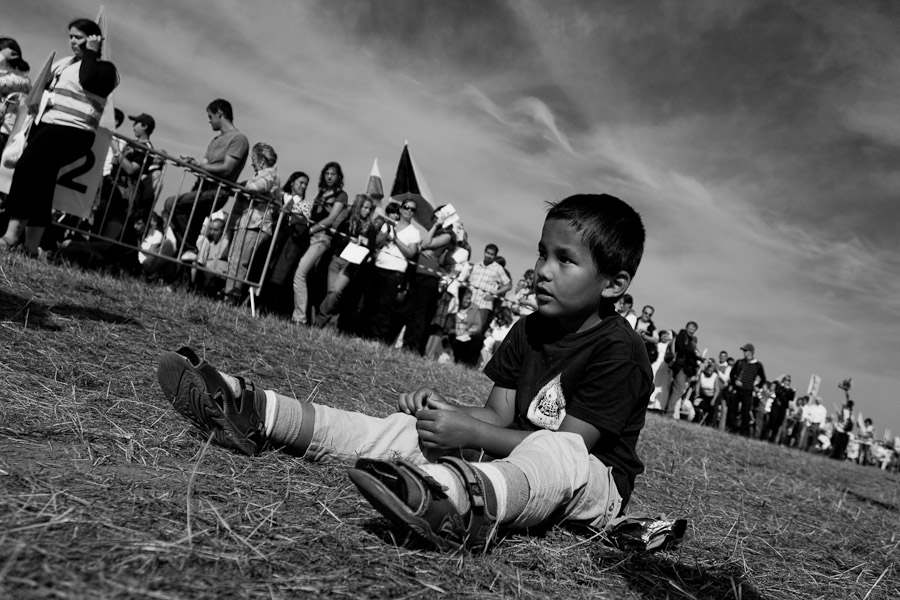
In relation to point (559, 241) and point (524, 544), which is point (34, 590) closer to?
point (524, 544)

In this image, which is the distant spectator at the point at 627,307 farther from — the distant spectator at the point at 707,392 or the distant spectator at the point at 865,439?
the distant spectator at the point at 865,439

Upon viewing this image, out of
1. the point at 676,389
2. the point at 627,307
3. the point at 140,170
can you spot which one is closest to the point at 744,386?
the point at 676,389

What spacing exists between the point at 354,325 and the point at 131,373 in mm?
5718

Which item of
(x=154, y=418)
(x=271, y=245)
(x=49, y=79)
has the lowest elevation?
(x=154, y=418)

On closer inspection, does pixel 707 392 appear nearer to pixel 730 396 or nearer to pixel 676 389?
pixel 730 396

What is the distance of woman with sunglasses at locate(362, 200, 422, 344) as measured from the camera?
884 centimetres

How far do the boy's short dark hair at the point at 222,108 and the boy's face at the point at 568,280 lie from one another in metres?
5.65

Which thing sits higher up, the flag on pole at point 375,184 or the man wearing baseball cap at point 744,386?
the flag on pole at point 375,184

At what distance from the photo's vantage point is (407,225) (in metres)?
9.02

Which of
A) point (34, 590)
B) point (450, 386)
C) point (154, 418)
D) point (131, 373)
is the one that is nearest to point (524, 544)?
point (34, 590)

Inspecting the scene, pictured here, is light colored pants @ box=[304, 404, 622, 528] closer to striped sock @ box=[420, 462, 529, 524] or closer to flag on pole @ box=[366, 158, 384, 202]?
striped sock @ box=[420, 462, 529, 524]

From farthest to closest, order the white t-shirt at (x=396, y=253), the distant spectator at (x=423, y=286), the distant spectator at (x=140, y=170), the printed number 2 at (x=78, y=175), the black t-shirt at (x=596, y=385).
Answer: the distant spectator at (x=423, y=286)
the white t-shirt at (x=396, y=253)
the distant spectator at (x=140, y=170)
the printed number 2 at (x=78, y=175)
the black t-shirt at (x=596, y=385)

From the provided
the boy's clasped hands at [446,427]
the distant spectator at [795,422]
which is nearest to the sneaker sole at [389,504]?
the boy's clasped hands at [446,427]

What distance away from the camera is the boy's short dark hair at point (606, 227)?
2578 millimetres
